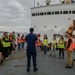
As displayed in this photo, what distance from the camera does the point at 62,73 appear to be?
10320 mm

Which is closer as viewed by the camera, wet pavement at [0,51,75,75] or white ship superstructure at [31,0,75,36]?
wet pavement at [0,51,75,75]

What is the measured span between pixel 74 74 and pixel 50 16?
2436 cm

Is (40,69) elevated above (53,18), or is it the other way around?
(53,18)

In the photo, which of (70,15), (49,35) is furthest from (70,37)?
(49,35)

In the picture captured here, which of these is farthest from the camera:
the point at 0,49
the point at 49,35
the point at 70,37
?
the point at 49,35

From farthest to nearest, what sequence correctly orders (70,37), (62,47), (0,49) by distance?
1. (62,47)
2. (0,49)
3. (70,37)

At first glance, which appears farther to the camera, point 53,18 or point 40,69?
point 53,18

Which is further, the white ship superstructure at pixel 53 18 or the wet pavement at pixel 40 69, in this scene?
the white ship superstructure at pixel 53 18

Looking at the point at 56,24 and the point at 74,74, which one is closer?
the point at 74,74

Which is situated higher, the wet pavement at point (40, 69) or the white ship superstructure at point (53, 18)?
the white ship superstructure at point (53, 18)

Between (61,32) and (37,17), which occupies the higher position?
(37,17)

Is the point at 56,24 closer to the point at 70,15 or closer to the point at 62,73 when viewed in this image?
the point at 70,15

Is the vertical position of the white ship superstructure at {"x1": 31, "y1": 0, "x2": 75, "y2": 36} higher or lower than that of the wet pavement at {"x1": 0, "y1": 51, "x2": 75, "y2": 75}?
higher

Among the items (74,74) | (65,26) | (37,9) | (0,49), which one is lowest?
(74,74)
